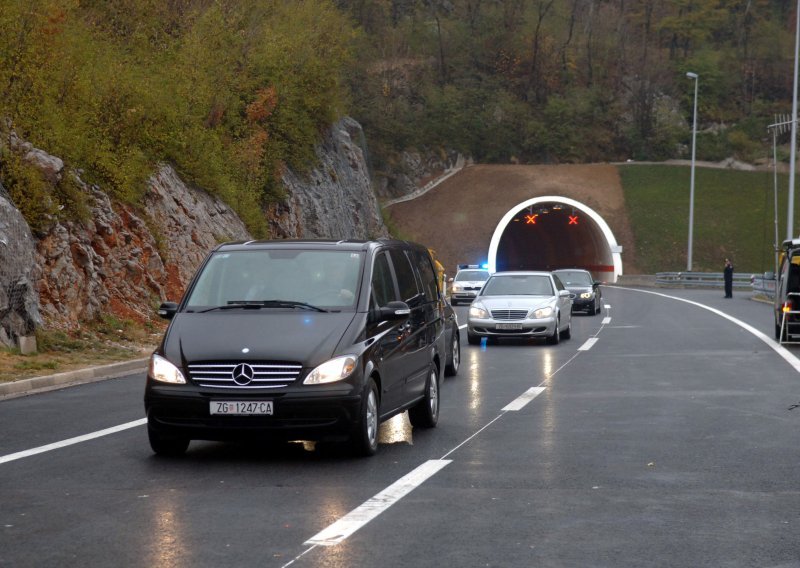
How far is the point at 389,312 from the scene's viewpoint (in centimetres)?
1009

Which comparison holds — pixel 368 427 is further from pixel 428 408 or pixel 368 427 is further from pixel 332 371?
pixel 428 408

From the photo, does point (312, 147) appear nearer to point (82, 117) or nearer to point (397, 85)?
point (82, 117)

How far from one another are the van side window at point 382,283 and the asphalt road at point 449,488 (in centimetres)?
128

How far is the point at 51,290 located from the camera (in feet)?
69.3

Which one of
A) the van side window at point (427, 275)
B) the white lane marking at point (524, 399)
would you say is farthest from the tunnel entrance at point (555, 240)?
the van side window at point (427, 275)

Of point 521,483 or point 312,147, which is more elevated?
point 312,147

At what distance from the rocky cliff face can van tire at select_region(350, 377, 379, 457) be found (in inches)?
402

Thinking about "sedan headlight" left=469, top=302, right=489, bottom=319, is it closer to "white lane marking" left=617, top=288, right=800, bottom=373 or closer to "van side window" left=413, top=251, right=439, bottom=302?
"white lane marking" left=617, top=288, right=800, bottom=373

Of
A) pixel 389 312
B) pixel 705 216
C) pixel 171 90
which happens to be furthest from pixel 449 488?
pixel 705 216

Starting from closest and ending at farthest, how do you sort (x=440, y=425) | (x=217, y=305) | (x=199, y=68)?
(x=217, y=305)
(x=440, y=425)
(x=199, y=68)

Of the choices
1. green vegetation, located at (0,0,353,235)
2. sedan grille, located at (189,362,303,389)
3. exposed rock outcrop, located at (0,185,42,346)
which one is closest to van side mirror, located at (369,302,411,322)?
sedan grille, located at (189,362,303,389)

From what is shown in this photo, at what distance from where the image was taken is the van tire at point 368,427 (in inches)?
369

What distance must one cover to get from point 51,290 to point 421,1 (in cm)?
10538

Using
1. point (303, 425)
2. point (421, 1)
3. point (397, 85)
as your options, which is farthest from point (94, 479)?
point (421, 1)
